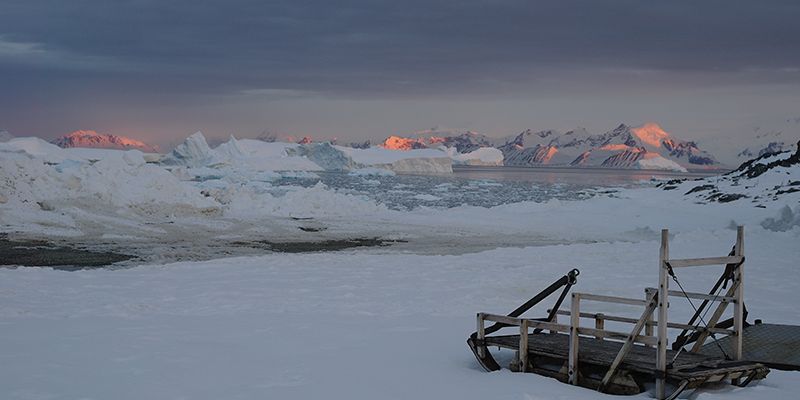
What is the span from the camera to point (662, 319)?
7668mm

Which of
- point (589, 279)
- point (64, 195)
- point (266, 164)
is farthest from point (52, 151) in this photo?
point (589, 279)

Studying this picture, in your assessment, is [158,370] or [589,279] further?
[589,279]

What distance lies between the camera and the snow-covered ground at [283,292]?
891 centimetres

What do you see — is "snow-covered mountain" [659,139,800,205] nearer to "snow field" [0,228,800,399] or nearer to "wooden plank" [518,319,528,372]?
"snow field" [0,228,800,399]

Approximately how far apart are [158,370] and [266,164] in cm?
13334

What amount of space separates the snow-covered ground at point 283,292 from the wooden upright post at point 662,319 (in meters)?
0.39

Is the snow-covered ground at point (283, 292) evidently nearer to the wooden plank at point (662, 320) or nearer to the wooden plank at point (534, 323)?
the wooden plank at point (662, 320)

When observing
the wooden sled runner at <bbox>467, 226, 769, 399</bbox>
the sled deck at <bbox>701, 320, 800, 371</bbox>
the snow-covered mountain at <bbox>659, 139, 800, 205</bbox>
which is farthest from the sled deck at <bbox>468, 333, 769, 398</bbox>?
the snow-covered mountain at <bbox>659, 139, 800, 205</bbox>

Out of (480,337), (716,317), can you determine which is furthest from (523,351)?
(716,317)

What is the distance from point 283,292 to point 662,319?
901 cm

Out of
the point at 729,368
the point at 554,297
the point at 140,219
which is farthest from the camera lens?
the point at 140,219

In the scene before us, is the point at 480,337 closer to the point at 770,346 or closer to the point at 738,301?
the point at 738,301

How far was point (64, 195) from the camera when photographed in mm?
31469

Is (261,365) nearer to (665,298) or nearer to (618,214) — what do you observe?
(665,298)
